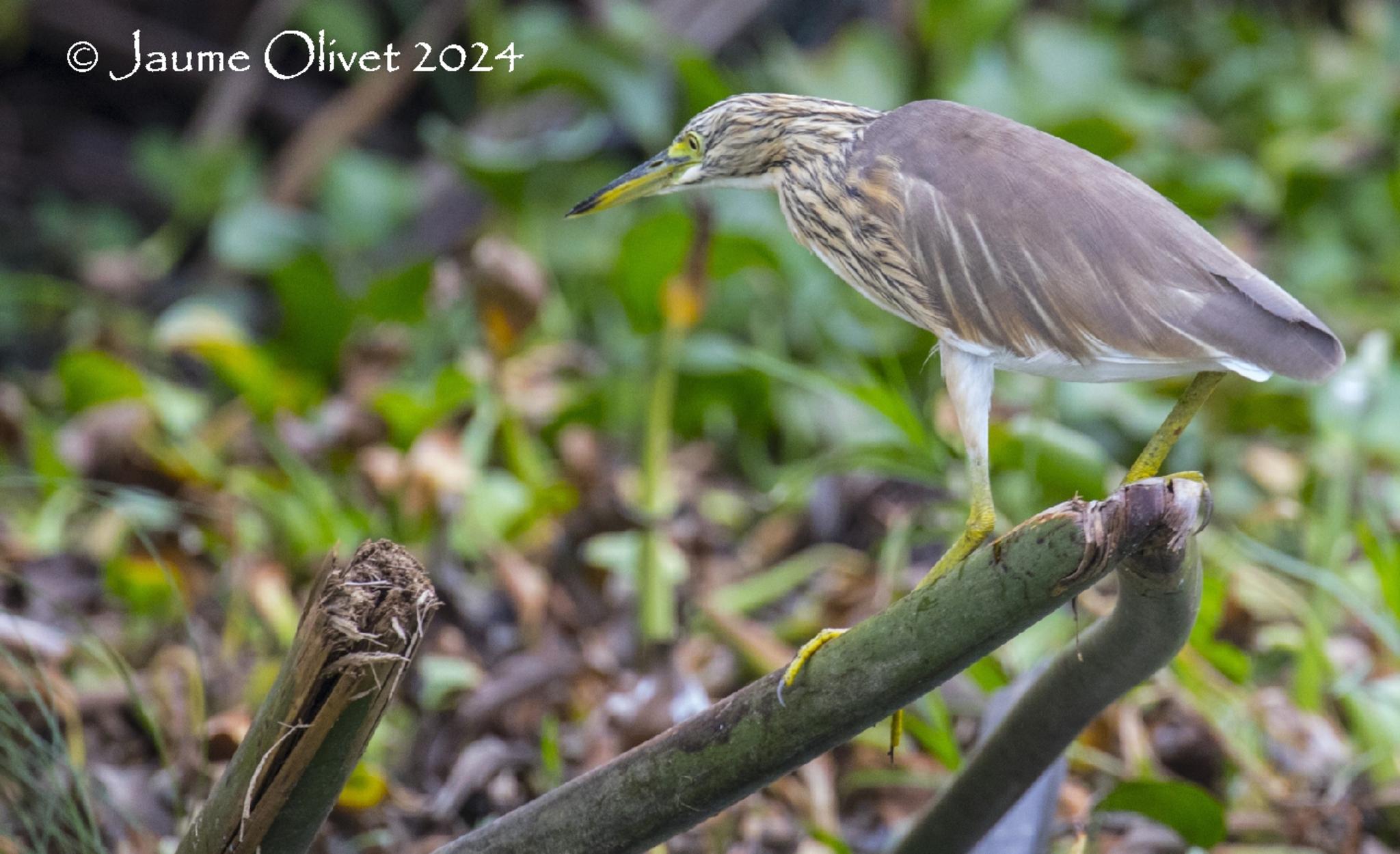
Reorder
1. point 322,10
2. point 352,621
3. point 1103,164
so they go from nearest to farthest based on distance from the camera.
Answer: point 352,621
point 1103,164
point 322,10

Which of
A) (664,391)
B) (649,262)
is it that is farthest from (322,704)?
(649,262)

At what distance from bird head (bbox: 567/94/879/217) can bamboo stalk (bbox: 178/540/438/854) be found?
627 mm

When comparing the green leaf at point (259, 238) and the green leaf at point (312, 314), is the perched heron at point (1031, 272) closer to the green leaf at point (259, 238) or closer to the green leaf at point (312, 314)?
the green leaf at point (312, 314)

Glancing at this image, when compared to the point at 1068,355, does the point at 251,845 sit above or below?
below

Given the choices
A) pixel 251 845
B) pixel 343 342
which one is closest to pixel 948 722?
pixel 251 845

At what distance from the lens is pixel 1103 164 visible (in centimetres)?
146

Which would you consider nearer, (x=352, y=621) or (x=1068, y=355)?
(x=352, y=621)

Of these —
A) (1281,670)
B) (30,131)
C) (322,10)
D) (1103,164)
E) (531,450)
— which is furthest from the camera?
(30,131)

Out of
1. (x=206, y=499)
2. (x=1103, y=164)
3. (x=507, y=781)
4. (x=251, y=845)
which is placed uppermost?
(x=1103, y=164)

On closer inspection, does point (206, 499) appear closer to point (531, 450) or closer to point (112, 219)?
point (531, 450)

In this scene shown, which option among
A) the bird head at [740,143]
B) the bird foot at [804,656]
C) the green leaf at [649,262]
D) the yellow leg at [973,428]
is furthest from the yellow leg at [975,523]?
the green leaf at [649,262]

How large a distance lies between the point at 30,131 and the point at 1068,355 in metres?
4.25

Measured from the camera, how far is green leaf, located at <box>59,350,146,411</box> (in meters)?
2.98

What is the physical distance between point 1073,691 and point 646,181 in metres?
0.82
